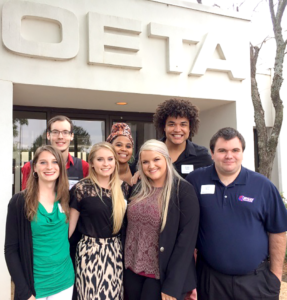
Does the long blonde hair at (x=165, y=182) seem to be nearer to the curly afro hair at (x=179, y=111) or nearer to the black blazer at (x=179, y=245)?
the black blazer at (x=179, y=245)

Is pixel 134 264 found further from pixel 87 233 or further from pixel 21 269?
pixel 21 269

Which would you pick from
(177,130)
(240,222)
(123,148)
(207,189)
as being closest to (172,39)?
(177,130)

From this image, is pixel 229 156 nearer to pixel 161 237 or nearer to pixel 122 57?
pixel 161 237

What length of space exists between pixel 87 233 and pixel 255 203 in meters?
1.40

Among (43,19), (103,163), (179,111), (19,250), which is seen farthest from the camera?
(43,19)

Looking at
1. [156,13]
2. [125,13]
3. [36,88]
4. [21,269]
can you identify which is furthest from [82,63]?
[21,269]

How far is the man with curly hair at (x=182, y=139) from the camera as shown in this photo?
3145 mm

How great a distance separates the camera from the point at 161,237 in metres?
2.25

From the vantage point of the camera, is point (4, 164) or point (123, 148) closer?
point (123, 148)

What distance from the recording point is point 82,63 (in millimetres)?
4637

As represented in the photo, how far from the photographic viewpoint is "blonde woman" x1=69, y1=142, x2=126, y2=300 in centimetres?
235

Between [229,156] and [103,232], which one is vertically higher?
[229,156]

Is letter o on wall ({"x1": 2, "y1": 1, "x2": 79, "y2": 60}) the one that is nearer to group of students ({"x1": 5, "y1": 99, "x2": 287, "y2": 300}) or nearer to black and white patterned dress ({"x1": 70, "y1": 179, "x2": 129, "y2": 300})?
group of students ({"x1": 5, "y1": 99, "x2": 287, "y2": 300})

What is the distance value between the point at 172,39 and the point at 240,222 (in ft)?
12.6
